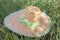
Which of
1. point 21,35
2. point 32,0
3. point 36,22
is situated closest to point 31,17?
point 36,22

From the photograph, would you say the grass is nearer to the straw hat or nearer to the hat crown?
the straw hat

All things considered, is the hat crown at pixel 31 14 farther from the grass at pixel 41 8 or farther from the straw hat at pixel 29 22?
the grass at pixel 41 8

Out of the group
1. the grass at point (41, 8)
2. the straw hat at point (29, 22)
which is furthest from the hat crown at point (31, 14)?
the grass at point (41, 8)

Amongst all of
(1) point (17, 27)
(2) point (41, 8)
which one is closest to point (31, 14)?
(1) point (17, 27)

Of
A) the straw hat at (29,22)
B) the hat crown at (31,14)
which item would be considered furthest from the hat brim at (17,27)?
the hat crown at (31,14)

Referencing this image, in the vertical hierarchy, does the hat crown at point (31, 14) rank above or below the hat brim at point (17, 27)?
above

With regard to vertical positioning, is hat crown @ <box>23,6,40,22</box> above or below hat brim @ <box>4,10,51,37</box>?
above

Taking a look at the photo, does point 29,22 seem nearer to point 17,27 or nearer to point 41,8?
point 17,27

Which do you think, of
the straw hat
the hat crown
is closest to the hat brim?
the straw hat
